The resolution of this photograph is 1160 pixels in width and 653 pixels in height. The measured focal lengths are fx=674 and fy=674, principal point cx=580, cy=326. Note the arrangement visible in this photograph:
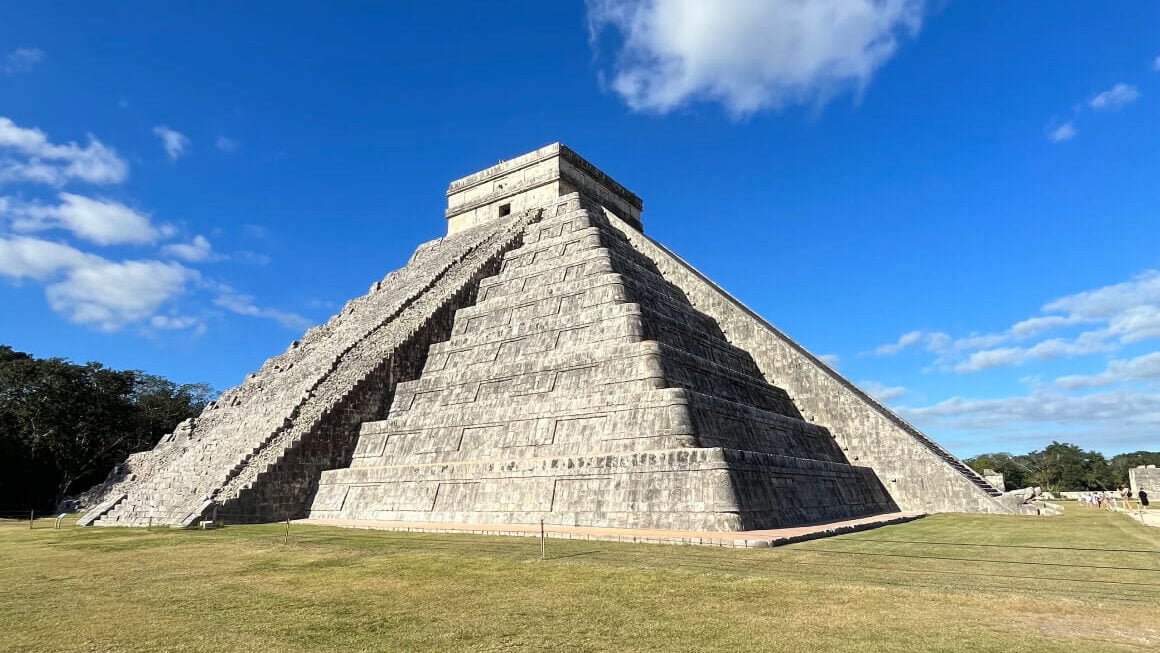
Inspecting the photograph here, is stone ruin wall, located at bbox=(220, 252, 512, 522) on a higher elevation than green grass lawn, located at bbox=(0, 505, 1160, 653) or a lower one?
higher

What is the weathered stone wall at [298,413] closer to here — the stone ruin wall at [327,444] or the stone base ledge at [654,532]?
the stone ruin wall at [327,444]

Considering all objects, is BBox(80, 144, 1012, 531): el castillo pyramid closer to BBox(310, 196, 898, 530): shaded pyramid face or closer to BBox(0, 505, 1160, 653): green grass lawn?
BBox(310, 196, 898, 530): shaded pyramid face

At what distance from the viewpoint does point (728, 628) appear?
559cm

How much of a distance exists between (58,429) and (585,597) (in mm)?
38315

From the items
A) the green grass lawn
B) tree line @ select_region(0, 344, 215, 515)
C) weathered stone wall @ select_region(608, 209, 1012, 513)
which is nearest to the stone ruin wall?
the green grass lawn

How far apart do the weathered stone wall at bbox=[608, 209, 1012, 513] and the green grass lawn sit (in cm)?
771

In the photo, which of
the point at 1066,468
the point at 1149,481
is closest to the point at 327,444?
the point at 1149,481

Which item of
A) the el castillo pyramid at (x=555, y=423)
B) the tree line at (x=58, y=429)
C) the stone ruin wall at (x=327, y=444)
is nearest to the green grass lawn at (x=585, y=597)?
the el castillo pyramid at (x=555, y=423)

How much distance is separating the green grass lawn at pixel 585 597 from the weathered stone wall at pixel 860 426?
771 centimetres

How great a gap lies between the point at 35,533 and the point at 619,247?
61.1ft

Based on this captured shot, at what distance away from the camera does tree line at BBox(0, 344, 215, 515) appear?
1270 inches

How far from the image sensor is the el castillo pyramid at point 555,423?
14164 millimetres

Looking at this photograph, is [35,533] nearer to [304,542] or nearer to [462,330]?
[304,542]

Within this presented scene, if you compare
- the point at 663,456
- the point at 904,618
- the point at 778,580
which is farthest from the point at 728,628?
the point at 663,456
